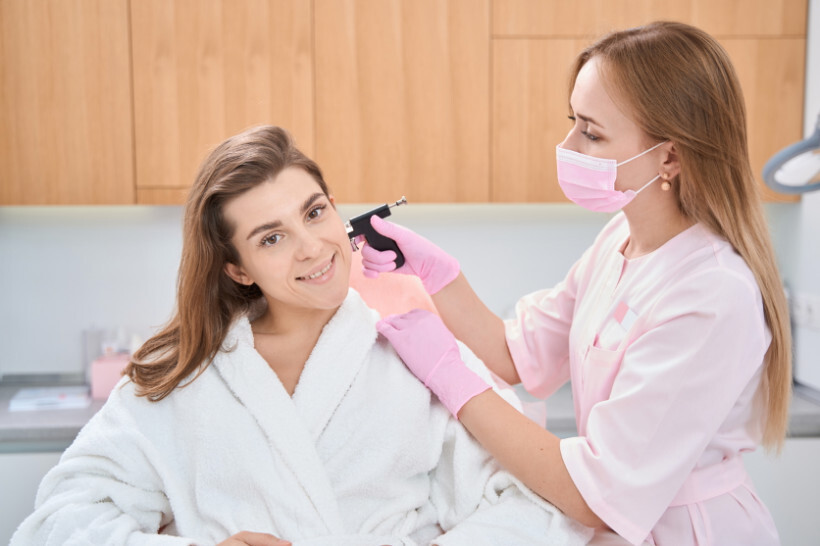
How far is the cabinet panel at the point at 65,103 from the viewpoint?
2.45 m

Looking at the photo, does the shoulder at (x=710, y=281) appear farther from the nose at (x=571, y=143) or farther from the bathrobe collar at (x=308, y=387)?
the bathrobe collar at (x=308, y=387)

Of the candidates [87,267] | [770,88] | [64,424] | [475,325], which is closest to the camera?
[475,325]

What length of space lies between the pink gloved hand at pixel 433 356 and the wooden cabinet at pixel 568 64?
118 cm

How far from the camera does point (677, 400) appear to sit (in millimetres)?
1308

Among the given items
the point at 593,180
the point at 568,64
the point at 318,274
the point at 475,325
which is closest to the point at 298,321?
the point at 318,274

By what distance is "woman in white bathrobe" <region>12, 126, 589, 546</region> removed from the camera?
132cm

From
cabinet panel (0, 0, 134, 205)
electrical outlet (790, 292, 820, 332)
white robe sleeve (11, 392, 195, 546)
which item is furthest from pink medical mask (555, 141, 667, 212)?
cabinet panel (0, 0, 134, 205)

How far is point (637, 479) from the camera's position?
1.32 meters

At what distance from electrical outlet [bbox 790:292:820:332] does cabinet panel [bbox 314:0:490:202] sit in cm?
115

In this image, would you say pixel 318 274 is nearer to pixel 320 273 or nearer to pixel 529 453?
pixel 320 273

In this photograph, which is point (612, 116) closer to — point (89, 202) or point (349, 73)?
point (349, 73)

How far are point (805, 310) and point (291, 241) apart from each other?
6.55ft

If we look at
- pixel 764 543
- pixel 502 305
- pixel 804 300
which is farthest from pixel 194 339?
pixel 804 300

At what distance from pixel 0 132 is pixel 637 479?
2.17 m
